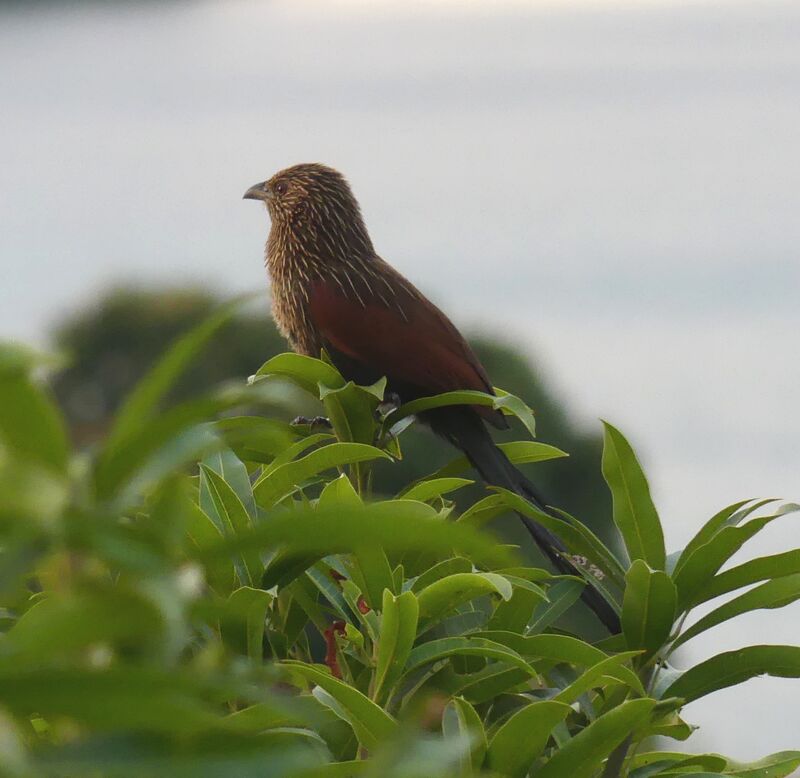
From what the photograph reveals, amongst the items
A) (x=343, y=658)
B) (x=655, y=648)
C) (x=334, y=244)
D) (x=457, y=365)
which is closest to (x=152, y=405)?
(x=343, y=658)

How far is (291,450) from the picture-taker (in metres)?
1.51

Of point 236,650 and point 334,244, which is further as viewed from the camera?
point 334,244

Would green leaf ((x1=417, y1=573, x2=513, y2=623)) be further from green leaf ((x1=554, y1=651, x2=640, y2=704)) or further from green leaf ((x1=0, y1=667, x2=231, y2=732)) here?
green leaf ((x1=0, y1=667, x2=231, y2=732))

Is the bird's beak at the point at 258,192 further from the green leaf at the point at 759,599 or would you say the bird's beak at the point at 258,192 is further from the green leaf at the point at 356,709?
the green leaf at the point at 356,709

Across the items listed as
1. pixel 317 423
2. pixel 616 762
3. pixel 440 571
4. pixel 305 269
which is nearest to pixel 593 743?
pixel 616 762

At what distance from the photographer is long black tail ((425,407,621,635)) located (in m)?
1.53

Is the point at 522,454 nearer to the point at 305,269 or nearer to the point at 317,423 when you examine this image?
the point at 317,423

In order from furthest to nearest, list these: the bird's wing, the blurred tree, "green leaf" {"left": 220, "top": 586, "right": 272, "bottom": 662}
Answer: the blurred tree → the bird's wing → "green leaf" {"left": 220, "top": 586, "right": 272, "bottom": 662}

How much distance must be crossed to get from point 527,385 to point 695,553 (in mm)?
13321

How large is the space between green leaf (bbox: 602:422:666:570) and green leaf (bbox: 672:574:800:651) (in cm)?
10

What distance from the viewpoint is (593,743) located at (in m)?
1.14

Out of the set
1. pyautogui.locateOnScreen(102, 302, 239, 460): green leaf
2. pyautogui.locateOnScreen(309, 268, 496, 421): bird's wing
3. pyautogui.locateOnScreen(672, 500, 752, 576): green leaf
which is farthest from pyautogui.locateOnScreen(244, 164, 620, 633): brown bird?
pyautogui.locateOnScreen(102, 302, 239, 460): green leaf

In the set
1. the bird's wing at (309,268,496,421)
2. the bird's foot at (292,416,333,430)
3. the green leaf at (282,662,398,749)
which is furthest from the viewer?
the bird's wing at (309,268,496,421)

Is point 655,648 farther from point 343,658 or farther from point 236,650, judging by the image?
point 236,650
